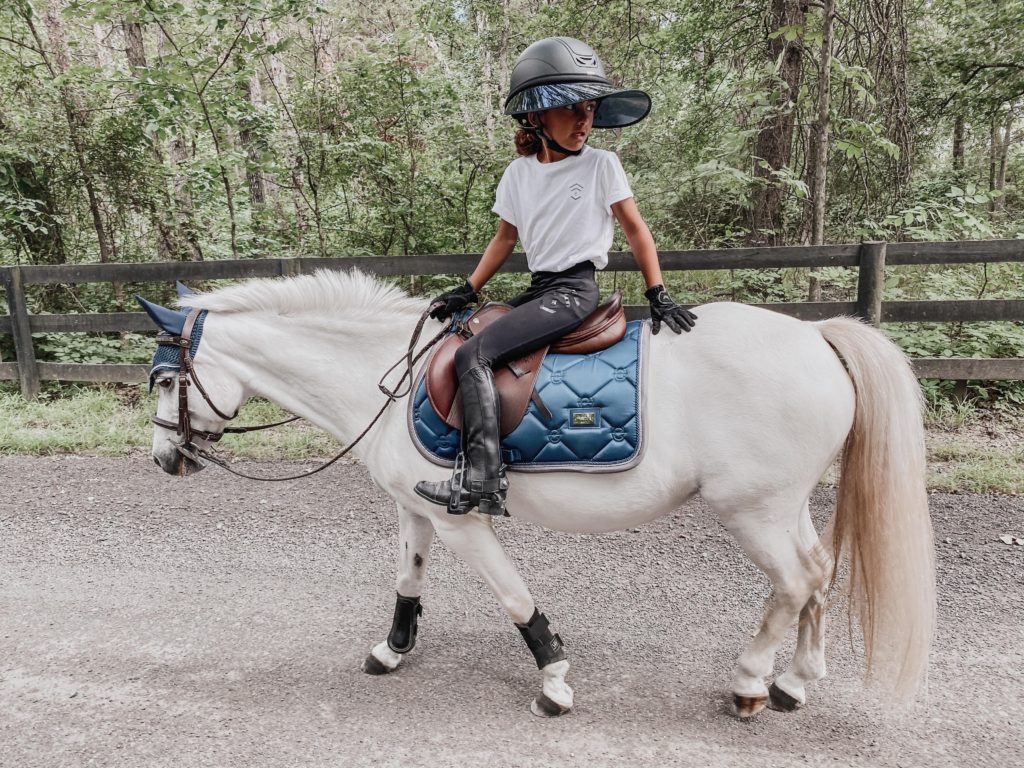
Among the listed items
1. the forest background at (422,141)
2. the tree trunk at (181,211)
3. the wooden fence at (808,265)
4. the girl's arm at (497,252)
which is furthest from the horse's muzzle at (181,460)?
the tree trunk at (181,211)

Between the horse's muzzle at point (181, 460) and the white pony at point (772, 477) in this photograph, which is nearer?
the white pony at point (772, 477)

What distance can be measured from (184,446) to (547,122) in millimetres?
1949

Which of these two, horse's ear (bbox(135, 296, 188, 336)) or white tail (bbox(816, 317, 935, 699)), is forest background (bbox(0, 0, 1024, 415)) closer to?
white tail (bbox(816, 317, 935, 699))

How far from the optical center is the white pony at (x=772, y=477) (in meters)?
2.10

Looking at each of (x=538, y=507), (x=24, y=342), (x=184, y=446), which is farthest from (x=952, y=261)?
(x=24, y=342)

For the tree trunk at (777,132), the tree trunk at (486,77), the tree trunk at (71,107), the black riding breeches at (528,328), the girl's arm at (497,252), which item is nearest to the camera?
the black riding breeches at (528,328)

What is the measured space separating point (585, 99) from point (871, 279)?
153 inches

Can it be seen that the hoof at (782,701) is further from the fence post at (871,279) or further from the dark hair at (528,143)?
the fence post at (871,279)

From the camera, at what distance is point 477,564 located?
237 centimetres

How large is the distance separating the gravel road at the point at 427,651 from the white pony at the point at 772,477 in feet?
0.68

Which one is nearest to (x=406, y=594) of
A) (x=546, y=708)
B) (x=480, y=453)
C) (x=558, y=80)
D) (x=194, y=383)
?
(x=546, y=708)

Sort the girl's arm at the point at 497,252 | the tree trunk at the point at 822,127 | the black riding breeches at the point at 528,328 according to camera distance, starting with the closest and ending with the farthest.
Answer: the black riding breeches at the point at 528,328, the girl's arm at the point at 497,252, the tree trunk at the point at 822,127

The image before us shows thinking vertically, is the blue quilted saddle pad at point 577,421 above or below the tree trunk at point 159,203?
below

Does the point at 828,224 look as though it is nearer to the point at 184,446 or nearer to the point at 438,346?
the point at 438,346
